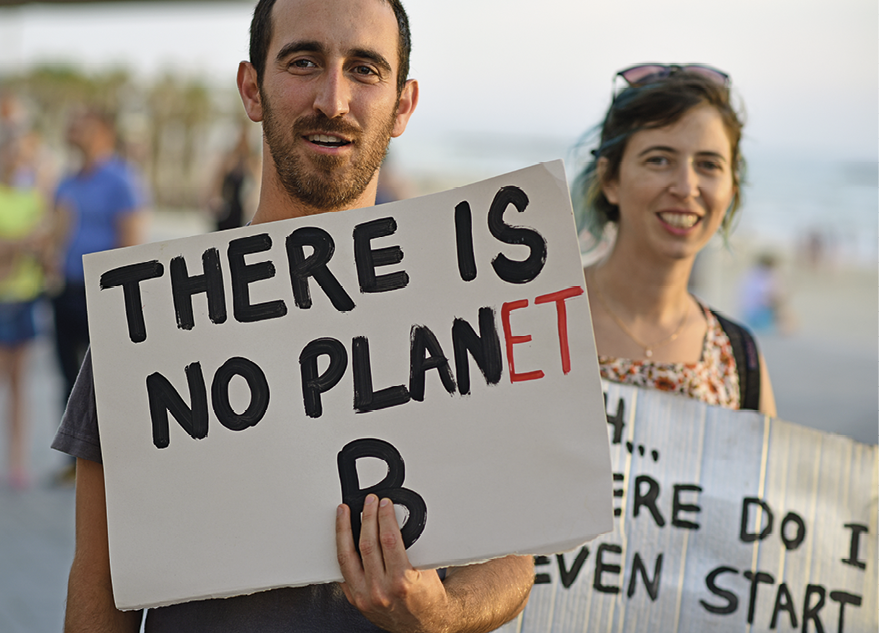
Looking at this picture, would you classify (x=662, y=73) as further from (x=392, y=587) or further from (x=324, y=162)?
(x=392, y=587)

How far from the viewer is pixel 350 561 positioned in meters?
1.34

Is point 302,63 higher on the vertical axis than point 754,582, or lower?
higher

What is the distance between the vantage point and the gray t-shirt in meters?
1.43

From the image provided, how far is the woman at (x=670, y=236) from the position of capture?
2.34m

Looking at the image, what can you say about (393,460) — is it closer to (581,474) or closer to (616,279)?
(581,474)

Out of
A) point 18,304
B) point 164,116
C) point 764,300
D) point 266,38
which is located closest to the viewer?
point 266,38

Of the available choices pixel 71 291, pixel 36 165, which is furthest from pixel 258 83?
pixel 36 165

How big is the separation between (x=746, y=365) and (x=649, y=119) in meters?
0.71

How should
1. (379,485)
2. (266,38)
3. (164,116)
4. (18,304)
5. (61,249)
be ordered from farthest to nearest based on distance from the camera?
(164,116)
(61,249)
(18,304)
(266,38)
(379,485)

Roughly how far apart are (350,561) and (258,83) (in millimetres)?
839

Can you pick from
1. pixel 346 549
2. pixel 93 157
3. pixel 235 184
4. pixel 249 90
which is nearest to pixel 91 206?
pixel 93 157

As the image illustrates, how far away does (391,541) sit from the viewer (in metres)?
1.33

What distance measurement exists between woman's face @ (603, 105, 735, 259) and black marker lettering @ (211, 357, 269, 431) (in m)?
1.30

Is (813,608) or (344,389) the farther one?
(813,608)
